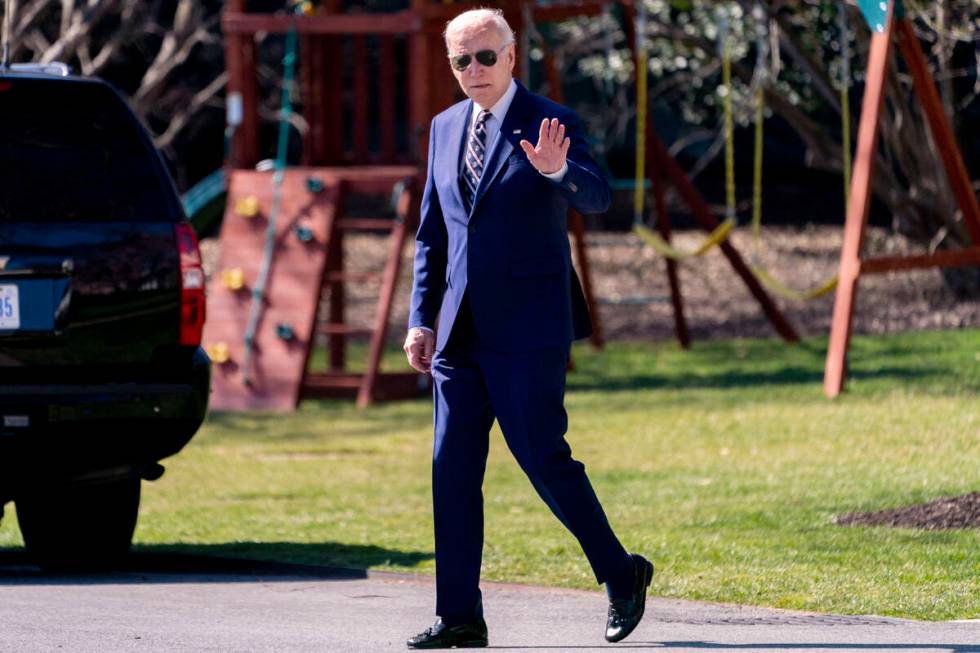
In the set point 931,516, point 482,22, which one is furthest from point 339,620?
point 931,516

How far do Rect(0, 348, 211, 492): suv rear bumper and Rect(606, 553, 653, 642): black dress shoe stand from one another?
2340mm

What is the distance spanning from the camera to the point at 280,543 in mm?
9258

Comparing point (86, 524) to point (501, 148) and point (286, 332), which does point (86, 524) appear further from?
point (286, 332)

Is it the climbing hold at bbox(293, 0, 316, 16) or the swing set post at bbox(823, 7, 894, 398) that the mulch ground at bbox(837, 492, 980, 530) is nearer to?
the swing set post at bbox(823, 7, 894, 398)

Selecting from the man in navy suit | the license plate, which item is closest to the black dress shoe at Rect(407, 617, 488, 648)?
the man in navy suit

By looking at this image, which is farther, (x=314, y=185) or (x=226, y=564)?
(x=314, y=185)

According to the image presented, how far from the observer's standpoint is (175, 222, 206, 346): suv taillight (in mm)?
7953

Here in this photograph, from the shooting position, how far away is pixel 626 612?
6129mm

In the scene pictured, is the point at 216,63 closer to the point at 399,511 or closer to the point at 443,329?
the point at 399,511

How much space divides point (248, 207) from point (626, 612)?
1114cm

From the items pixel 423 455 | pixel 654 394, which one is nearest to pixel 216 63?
pixel 654 394

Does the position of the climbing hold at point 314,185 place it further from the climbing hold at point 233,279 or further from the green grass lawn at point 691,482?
the green grass lawn at point 691,482

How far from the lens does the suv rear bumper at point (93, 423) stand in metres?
7.61

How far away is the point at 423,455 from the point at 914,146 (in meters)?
8.17
